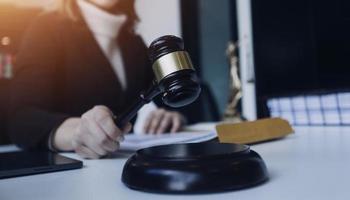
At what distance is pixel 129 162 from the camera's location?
1.57ft

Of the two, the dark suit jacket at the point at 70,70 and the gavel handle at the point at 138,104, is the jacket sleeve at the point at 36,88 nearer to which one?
the dark suit jacket at the point at 70,70

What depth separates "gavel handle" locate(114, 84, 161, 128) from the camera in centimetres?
55

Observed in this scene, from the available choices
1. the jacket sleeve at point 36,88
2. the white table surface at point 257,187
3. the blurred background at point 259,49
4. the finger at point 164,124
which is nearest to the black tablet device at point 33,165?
the white table surface at point 257,187

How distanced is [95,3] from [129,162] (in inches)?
45.6

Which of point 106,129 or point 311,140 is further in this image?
point 311,140

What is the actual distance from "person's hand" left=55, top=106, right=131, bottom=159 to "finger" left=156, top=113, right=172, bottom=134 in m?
0.42

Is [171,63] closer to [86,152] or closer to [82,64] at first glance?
[86,152]

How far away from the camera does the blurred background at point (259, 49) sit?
128cm

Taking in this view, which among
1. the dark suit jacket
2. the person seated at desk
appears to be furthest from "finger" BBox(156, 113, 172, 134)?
the dark suit jacket

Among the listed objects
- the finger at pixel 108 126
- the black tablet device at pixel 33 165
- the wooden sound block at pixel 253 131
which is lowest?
the wooden sound block at pixel 253 131

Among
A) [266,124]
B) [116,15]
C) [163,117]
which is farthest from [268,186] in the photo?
[116,15]

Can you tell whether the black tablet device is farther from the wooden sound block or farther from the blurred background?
the blurred background

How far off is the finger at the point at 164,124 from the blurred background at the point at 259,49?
429 mm

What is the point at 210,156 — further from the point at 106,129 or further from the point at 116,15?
the point at 116,15
